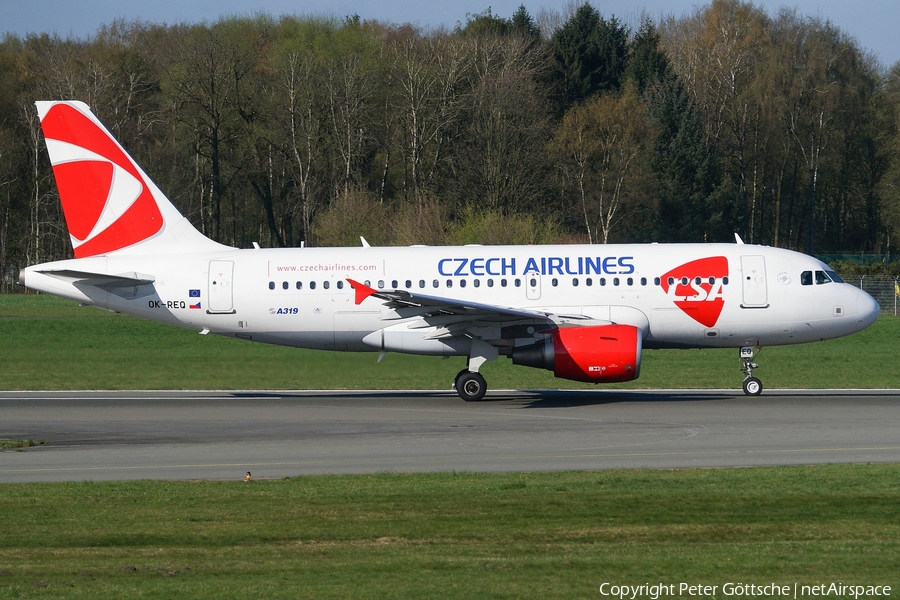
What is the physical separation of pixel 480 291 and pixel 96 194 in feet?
33.8

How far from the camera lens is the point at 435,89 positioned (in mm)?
72062

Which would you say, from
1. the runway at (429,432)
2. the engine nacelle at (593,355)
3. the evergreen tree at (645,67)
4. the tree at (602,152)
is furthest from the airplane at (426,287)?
the evergreen tree at (645,67)

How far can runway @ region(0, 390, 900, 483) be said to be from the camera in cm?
1641

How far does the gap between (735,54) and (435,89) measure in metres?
26.7

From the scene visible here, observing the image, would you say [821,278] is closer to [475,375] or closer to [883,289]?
[475,375]

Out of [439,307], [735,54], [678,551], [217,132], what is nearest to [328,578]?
[678,551]

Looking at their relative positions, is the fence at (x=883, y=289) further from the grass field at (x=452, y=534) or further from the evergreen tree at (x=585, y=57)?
the grass field at (x=452, y=534)

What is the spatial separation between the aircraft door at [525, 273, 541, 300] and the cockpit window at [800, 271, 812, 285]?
6434 mm

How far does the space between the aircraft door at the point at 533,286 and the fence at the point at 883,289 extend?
119 feet

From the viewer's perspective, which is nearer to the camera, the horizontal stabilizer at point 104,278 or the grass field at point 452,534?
the grass field at point 452,534

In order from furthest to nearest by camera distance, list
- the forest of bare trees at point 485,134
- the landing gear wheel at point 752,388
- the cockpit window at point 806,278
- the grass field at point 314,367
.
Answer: the forest of bare trees at point 485,134 < the grass field at point 314,367 < the cockpit window at point 806,278 < the landing gear wheel at point 752,388

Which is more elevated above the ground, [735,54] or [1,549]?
[735,54]

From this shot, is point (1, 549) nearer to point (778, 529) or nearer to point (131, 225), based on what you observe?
point (778, 529)

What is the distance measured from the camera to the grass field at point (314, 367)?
27047mm
